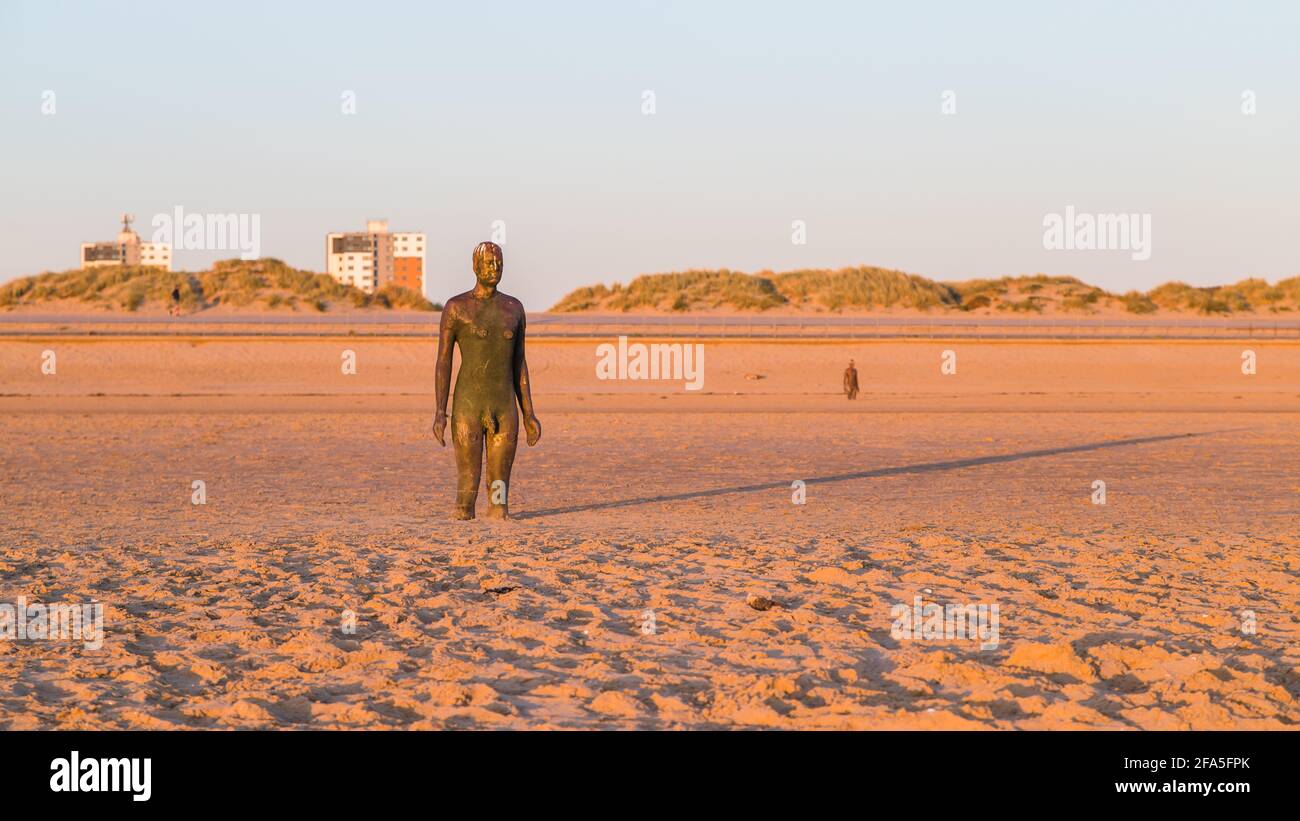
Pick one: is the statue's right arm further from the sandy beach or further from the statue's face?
the sandy beach

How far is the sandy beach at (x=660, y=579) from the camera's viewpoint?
4973mm

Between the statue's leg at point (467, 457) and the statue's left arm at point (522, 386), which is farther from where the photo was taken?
the statue's left arm at point (522, 386)

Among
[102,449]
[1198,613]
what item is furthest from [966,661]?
[102,449]

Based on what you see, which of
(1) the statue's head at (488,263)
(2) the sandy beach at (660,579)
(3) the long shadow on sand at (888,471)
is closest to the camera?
(2) the sandy beach at (660,579)

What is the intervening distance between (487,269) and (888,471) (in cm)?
659

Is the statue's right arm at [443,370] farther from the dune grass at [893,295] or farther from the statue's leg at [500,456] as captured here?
the dune grass at [893,295]

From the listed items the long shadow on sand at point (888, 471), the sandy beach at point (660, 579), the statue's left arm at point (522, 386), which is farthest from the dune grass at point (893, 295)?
the statue's left arm at point (522, 386)

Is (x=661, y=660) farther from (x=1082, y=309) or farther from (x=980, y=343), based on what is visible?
(x=1082, y=309)

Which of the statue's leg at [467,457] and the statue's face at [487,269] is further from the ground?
the statue's face at [487,269]

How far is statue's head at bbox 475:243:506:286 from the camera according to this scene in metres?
9.53

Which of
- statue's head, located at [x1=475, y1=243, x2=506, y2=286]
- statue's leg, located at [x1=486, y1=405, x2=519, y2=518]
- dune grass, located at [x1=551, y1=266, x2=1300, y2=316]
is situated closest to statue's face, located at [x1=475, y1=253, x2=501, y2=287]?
statue's head, located at [x1=475, y1=243, x2=506, y2=286]

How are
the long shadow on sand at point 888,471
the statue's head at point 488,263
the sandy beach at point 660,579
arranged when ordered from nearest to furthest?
the sandy beach at point 660,579 → the statue's head at point 488,263 → the long shadow on sand at point 888,471

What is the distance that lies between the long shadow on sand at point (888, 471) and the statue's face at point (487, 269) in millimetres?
2008

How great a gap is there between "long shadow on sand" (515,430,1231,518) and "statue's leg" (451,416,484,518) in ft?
1.89
